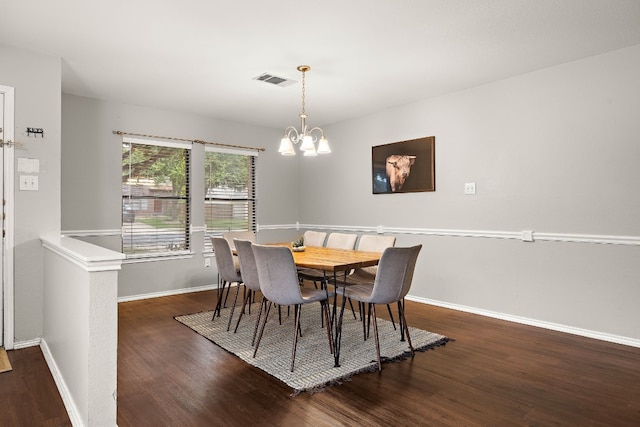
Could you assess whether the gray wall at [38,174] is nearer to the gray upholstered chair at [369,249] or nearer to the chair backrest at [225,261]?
the chair backrest at [225,261]

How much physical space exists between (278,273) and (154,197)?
117 inches

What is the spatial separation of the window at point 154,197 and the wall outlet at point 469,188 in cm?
354

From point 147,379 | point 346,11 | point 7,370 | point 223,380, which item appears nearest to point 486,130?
point 346,11

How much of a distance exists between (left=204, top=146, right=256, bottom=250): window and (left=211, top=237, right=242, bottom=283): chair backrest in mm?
1810

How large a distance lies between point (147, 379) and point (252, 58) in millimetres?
2659

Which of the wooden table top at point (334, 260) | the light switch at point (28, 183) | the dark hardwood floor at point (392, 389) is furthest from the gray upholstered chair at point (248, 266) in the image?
the light switch at point (28, 183)

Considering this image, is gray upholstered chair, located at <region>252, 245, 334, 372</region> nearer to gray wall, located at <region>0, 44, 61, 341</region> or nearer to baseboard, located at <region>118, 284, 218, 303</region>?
gray wall, located at <region>0, 44, 61, 341</region>

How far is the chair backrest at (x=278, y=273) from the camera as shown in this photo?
2.74 metres

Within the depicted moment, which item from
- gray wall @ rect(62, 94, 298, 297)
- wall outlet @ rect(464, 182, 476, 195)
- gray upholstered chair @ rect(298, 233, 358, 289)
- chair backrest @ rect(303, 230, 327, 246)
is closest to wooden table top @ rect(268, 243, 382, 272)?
gray upholstered chair @ rect(298, 233, 358, 289)

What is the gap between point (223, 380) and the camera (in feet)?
8.54

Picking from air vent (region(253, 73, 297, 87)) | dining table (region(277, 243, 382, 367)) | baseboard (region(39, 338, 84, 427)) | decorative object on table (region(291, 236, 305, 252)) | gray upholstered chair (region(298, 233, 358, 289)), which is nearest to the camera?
baseboard (region(39, 338, 84, 427))

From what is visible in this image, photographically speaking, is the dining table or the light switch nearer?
the dining table

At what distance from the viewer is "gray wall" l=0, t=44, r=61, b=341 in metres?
3.22

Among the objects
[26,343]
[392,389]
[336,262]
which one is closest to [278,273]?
[336,262]
